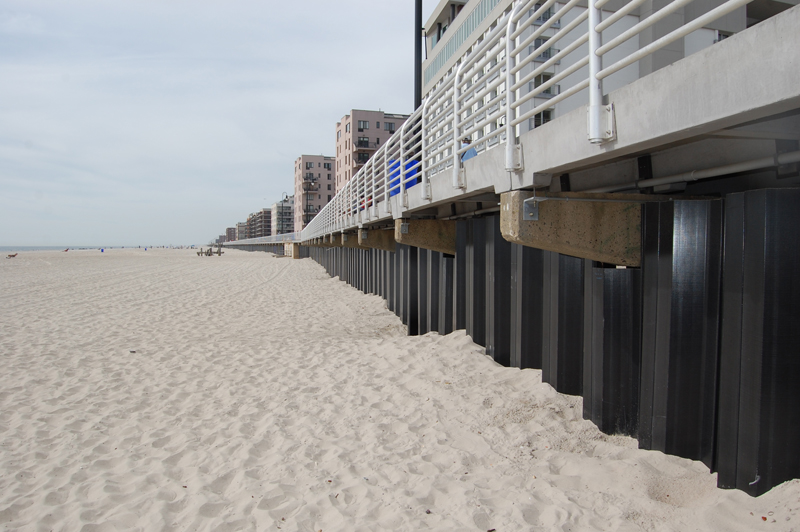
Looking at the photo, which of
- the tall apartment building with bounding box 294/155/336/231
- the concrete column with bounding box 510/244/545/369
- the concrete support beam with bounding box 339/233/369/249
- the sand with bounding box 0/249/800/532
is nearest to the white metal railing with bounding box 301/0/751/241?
the concrete column with bounding box 510/244/545/369

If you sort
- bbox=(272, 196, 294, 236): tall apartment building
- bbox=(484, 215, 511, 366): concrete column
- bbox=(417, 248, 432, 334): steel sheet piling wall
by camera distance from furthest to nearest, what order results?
bbox=(272, 196, 294, 236): tall apartment building
bbox=(417, 248, 432, 334): steel sheet piling wall
bbox=(484, 215, 511, 366): concrete column

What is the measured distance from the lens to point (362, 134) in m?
77.8

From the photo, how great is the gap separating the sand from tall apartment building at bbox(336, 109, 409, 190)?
6940 cm

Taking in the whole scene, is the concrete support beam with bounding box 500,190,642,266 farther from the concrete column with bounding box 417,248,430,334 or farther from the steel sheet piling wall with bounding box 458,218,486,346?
the concrete column with bounding box 417,248,430,334

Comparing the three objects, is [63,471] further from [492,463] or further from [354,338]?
[354,338]

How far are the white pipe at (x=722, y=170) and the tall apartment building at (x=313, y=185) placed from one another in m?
97.9

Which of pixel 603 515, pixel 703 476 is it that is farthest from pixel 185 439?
pixel 703 476

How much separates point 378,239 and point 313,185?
89.6 m

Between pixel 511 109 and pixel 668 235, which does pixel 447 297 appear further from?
pixel 668 235

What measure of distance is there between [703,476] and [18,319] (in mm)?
Answer: 13790

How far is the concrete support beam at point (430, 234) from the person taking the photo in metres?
8.69

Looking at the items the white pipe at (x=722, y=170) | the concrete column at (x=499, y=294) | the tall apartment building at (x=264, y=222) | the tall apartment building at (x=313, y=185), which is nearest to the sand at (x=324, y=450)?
the concrete column at (x=499, y=294)

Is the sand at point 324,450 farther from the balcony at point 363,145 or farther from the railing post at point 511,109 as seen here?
the balcony at point 363,145

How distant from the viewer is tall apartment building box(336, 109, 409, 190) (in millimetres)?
76750
